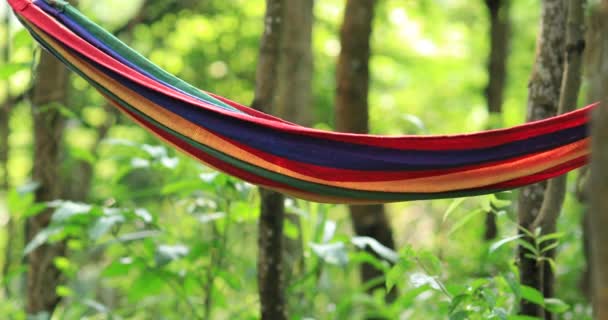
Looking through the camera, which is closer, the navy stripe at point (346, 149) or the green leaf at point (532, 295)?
the navy stripe at point (346, 149)

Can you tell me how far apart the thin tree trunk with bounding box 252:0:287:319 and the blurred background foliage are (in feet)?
0.45

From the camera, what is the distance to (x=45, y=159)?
8.81 ft

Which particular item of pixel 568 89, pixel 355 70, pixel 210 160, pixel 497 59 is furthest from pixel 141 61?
pixel 497 59

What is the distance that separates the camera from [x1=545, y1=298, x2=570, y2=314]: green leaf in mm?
1881

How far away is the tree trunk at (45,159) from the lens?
2676mm

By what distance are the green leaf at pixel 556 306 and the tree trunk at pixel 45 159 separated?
5.26ft

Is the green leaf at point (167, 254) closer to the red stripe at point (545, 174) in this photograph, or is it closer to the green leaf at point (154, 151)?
the green leaf at point (154, 151)

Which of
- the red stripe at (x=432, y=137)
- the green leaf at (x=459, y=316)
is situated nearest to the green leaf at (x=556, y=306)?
→ the green leaf at (x=459, y=316)

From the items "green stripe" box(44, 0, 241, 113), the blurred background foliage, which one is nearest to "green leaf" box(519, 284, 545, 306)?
the blurred background foliage

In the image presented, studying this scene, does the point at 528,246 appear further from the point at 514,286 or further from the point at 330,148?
the point at 330,148

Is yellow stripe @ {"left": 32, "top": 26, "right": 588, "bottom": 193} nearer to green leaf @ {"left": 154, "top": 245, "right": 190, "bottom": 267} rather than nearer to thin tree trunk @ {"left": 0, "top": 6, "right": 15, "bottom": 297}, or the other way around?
green leaf @ {"left": 154, "top": 245, "right": 190, "bottom": 267}

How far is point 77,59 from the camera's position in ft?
5.99

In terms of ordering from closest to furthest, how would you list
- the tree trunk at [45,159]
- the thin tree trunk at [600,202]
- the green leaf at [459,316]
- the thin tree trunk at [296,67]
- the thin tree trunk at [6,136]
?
the thin tree trunk at [600,202], the green leaf at [459,316], the tree trunk at [45,159], the thin tree trunk at [296,67], the thin tree trunk at [6,136]

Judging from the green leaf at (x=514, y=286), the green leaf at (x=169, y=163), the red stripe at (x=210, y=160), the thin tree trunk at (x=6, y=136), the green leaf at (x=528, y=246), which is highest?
the red stripe at (x=210, y=160)
